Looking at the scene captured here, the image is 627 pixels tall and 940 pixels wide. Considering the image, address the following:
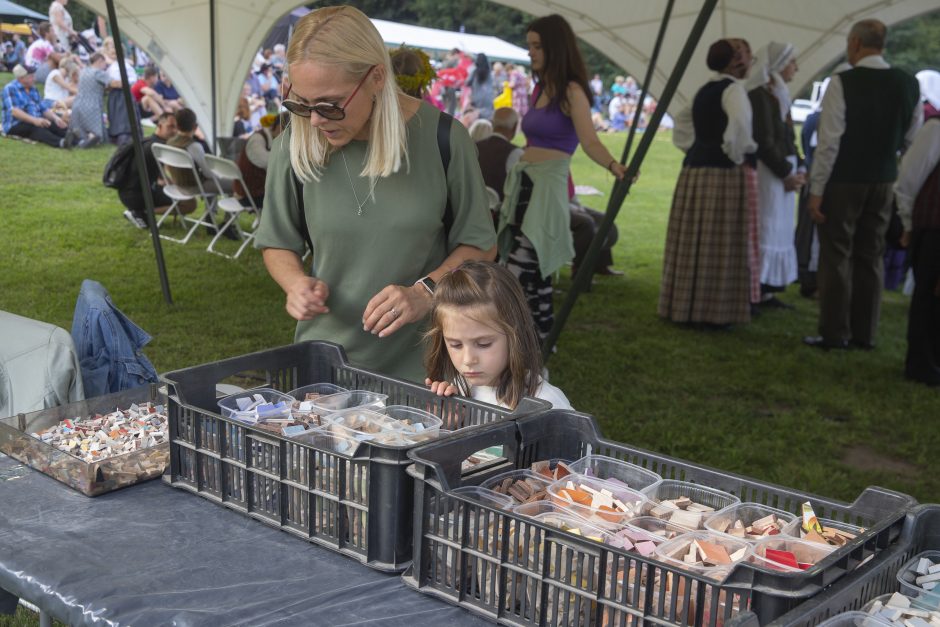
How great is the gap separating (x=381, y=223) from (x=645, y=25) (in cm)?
582

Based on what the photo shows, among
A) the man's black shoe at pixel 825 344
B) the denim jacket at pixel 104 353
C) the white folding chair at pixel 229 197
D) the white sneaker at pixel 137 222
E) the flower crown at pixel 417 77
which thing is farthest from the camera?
the white sneaker at pixel 137 222

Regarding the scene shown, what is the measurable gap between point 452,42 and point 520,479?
23168 millimetres

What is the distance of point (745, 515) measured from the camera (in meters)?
1.37

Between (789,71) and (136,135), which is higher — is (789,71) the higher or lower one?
the higher one

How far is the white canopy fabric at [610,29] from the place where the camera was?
266 inches

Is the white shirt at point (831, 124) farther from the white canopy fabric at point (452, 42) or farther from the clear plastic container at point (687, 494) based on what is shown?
the white canopy fabric at point (452, 42)

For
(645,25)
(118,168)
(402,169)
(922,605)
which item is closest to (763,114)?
(645,25)

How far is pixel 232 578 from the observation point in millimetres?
1332

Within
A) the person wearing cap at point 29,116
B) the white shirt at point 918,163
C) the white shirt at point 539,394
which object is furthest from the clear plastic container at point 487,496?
the person wearing cap at point 29,116

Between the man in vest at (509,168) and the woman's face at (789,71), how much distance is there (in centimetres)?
157

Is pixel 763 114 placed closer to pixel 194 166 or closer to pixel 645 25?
pixel 645 25

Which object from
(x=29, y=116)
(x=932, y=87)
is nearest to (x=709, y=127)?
(x=932, y=87)

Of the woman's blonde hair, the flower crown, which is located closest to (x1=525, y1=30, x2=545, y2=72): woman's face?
the flower crown

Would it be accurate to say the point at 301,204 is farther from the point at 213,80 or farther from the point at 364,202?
the point at 213,80
